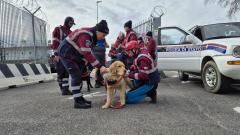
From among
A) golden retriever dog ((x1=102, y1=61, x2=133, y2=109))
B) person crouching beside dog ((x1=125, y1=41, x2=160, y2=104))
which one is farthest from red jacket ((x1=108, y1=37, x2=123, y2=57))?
golden retriever dog ((x1=102, y1=61, x2=133, y2=109))

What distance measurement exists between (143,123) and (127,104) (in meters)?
1.64

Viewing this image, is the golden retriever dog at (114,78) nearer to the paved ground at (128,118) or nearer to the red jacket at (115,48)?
the paved ground at (128,118)

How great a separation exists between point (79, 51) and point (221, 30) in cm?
391

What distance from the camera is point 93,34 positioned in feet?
18.9

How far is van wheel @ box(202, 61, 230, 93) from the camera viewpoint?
7.12m

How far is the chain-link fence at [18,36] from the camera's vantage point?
1142 centimetres

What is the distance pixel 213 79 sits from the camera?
24.4 ft

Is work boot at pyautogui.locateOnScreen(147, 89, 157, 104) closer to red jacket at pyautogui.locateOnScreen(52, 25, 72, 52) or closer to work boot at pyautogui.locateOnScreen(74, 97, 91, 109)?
work boot at pyautogui.locateOnScreen(74, 97, 91, 109)

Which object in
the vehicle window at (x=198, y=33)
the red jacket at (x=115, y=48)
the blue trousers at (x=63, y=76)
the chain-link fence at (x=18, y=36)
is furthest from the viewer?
the chain-link fence at (x=18, y=36)

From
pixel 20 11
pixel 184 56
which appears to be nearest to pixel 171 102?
pixel 184 56

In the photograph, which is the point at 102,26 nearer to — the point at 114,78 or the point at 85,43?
the point at 85,43

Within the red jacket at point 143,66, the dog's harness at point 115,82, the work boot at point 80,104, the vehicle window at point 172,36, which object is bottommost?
the work boot at point 80,104

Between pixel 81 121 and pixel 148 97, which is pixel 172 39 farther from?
pixel 81 121

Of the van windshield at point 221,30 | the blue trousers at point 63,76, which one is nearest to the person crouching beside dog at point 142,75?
the blue trousers at point 63,76
